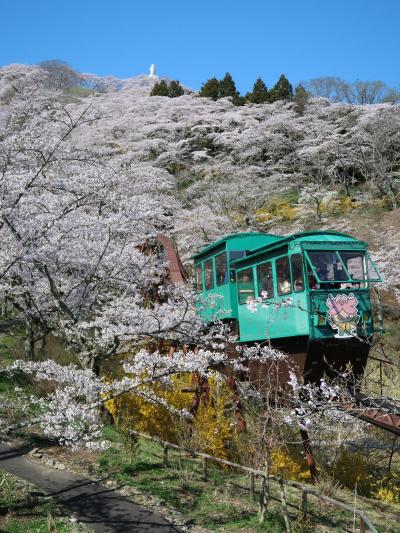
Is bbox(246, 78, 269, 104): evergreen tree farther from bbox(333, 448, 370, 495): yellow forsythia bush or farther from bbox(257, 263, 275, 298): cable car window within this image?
bbox(333, 448, 370, 495): yellow forsythia bush

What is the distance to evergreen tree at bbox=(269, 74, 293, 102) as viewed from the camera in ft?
138

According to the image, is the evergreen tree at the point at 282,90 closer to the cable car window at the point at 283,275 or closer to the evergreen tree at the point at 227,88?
the evergreen tree at the point at 227,88

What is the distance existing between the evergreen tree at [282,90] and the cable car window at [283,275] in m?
33.6

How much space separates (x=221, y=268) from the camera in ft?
45.7

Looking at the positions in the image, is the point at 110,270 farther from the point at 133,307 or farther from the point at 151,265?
the point at 151,265

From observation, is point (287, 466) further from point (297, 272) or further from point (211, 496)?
point (297, 272)

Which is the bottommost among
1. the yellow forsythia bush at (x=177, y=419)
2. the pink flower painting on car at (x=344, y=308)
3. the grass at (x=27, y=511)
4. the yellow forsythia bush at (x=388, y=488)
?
the yellow forsythia bush at (x=388, y=488)

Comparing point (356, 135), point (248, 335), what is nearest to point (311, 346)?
point (248, 335)

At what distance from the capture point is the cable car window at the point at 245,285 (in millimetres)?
12348

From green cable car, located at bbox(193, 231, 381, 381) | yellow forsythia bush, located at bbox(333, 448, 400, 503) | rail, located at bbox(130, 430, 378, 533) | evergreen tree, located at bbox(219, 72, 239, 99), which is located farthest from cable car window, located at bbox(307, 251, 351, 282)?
evergreen tree, located at bbox(219, 72, 239, 99)

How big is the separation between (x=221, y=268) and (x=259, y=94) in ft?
106

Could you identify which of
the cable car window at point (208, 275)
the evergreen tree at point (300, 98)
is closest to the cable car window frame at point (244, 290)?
the cable car window at point (208, 275)

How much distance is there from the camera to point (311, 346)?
10.4 meters

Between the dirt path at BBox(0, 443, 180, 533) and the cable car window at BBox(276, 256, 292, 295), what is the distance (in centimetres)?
522
